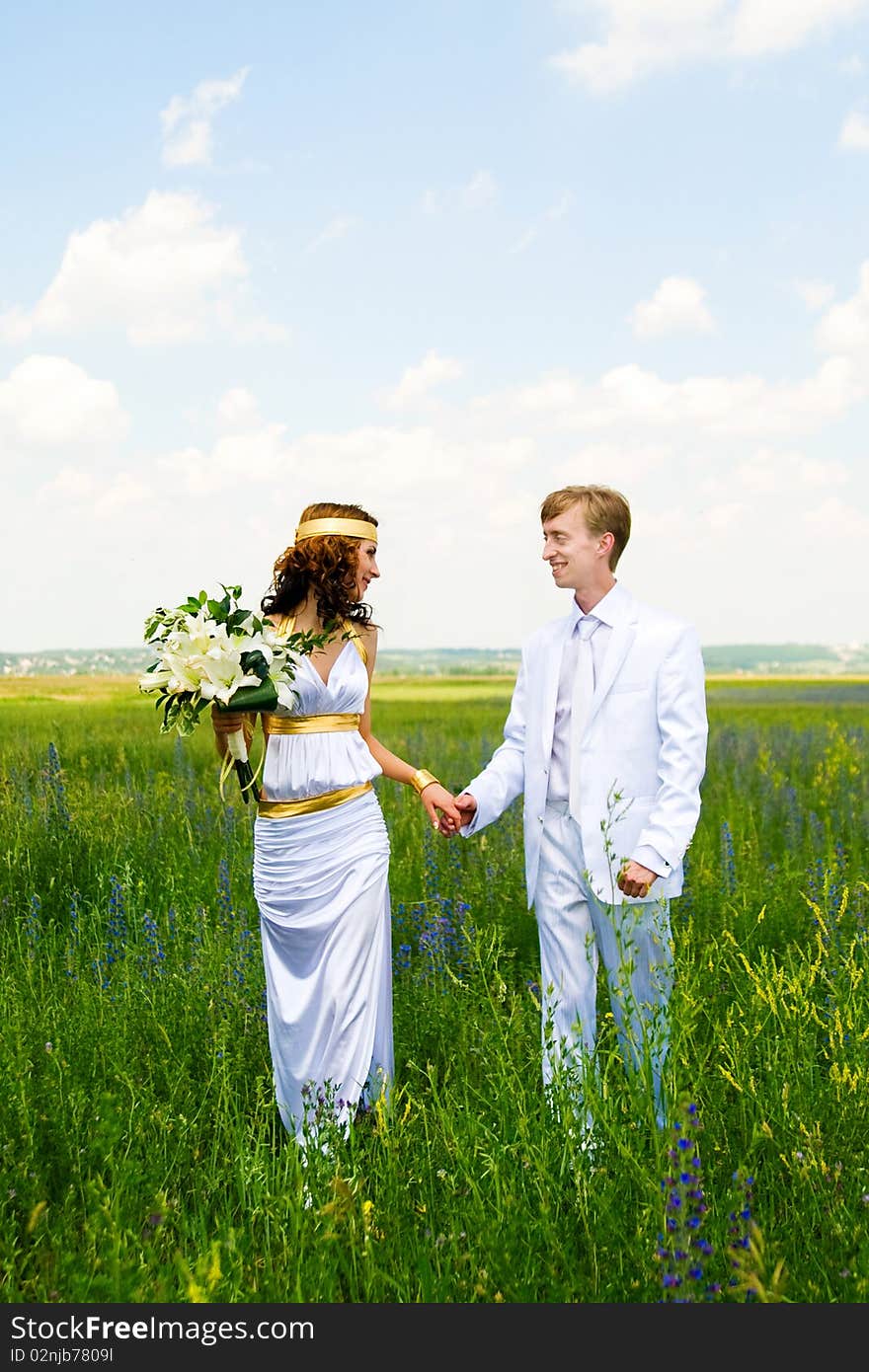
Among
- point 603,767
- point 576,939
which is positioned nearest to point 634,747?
point 603,767

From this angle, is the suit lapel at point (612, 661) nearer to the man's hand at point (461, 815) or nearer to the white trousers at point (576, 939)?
the white trousers at point (576, 939)

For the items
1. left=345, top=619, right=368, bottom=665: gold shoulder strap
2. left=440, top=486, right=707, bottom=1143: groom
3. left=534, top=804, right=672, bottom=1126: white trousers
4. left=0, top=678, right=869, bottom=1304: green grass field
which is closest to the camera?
left=0, top=678, right=869, bottom=1304: green grass field

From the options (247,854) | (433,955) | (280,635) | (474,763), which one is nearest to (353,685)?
(280,635)

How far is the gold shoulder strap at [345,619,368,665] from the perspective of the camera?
3.94 m

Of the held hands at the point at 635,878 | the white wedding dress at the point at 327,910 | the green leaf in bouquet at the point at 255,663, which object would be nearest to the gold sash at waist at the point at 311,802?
the white wedding dress at the point at 327,910

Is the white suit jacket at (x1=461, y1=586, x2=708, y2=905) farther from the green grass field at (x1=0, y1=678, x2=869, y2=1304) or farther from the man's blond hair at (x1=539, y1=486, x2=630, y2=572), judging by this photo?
the green grass field at (x1=0, y1=678, x2=869, y2=1304)

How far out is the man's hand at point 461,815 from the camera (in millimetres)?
4090

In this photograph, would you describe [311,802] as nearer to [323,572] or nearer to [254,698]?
[254,698]

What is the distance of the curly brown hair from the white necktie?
0.83 meters

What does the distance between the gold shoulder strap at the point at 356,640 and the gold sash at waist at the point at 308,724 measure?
24 cm

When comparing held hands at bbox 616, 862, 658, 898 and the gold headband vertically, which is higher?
the gold headband

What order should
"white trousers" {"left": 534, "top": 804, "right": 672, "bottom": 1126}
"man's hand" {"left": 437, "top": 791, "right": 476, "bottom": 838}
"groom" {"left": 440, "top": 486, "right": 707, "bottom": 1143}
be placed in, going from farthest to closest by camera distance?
"man's hand" {"left": 437, "top": 791, "right": 476, "bottom": 838}, "white trousers" {"left": 534, "top": 804, "right": 672, "bottom": 1126}, "groom" {"left": 440, "top": 486, "right": 707, "bottom": 1143}

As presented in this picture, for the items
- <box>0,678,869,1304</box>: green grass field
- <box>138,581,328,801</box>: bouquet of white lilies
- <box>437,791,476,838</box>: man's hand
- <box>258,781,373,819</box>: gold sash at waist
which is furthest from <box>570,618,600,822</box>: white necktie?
<box>138,581,328,801</box>: bouquet of white lilies

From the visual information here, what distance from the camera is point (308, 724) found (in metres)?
3.89
